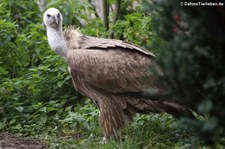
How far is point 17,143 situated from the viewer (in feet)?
22.0

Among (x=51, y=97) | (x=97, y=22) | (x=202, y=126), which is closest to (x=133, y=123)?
(x=51, y=97)

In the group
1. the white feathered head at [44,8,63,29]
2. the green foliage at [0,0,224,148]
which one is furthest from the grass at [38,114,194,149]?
the white feathered head at [44,8,63,29]

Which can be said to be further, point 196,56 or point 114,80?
point 114,80

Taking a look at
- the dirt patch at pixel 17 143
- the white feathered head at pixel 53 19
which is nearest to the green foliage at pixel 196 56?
the dirt patch at pixel 17 143

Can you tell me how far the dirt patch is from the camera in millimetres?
6531

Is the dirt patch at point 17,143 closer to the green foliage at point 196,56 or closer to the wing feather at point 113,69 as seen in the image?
the wing feather at point 113,69

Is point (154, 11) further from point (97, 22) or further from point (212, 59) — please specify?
point (97, 22)

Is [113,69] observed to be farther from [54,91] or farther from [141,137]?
[54,91]

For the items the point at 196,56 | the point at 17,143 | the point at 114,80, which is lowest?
the point at 17,143

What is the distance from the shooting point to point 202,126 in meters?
3.51

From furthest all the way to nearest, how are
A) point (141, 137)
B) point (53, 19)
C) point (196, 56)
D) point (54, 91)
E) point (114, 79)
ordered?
point (54, 91), point (53, 19), point (114, 79), point (141, 137), point (196, 56)

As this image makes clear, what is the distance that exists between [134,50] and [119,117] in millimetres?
783

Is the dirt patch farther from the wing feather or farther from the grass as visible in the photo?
the wing feather

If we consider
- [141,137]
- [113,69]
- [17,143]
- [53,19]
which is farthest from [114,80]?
[53,19]
